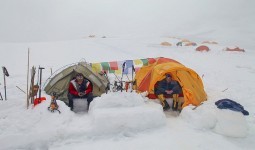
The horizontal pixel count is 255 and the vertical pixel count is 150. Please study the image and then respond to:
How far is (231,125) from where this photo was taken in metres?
6.32

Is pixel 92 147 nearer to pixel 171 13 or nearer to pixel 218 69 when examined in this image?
pixel 218 69

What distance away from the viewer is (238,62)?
60.9 ft

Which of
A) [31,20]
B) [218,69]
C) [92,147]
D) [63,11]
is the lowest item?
[92,147]

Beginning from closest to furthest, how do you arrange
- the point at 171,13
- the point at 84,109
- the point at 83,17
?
the point at 84,109
the point at 171,13
the point at 83,17

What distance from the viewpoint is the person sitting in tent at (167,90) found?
8.28 metres

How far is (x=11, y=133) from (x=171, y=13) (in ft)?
377

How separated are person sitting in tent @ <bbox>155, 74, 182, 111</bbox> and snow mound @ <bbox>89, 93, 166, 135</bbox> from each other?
48.4 inches

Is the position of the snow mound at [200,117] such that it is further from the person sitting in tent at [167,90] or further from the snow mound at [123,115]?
the person sitting in tent at [167,90]

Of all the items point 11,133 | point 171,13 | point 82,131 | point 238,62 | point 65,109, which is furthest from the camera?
point 171,13

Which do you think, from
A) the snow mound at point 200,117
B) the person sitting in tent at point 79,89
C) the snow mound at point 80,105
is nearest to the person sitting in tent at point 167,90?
the snow mound at point 200,117

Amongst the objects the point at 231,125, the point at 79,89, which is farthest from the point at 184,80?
the point at 79,89

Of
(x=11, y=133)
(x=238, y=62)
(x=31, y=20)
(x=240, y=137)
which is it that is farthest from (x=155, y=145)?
(x=31, y=20)

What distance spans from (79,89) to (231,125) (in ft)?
15.2

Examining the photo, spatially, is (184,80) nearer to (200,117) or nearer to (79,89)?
(200,117)
